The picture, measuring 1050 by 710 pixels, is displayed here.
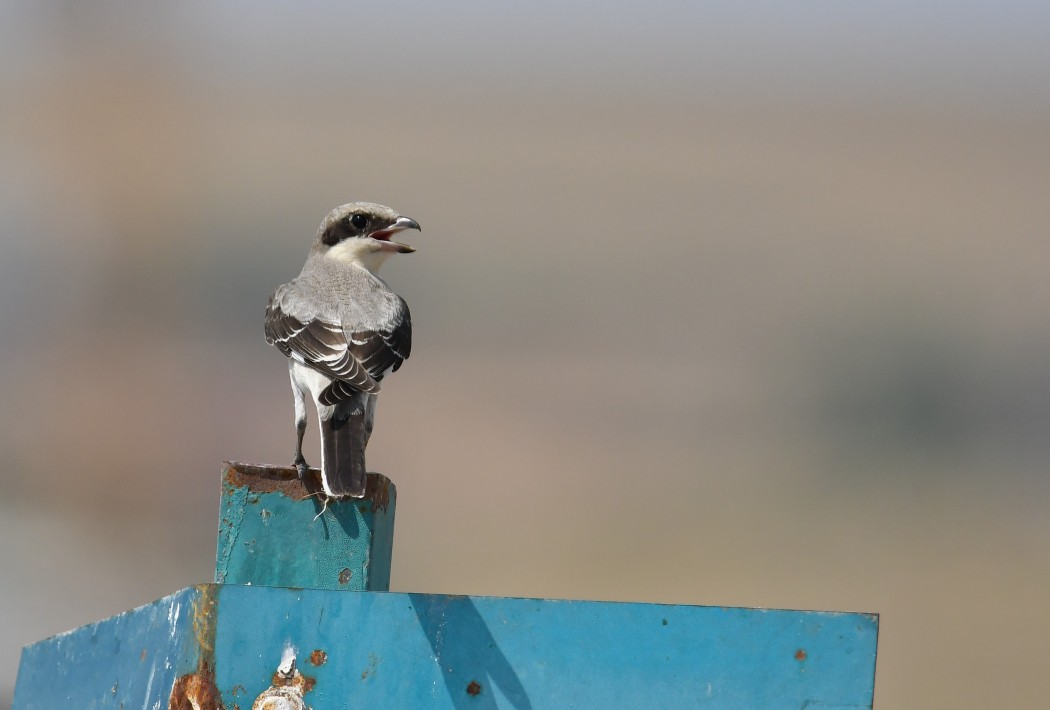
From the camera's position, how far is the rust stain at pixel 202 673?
10.2 ft

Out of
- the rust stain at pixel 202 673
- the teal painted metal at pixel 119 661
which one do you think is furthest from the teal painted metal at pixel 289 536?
the rust stain at pixel 202 673

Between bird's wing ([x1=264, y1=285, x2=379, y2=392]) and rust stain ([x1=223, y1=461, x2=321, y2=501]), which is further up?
bird's wing ([x1=264, y1=285, x2=379, y2=392])

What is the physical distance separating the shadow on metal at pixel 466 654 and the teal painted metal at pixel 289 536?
0.66 meters

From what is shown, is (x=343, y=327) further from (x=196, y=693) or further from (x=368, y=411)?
(x=196, y=693)

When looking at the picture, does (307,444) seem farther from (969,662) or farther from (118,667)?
(118,667)

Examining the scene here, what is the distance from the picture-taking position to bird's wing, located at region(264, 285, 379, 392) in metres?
5.44

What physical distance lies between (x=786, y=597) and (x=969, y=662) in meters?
2.87

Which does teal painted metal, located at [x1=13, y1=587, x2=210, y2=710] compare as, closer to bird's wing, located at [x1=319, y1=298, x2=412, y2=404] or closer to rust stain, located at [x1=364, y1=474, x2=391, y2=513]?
rust stain, located at [x1=364, y1=474, x2=391, y2=513]

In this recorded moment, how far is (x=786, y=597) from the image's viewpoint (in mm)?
22969

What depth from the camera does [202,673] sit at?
314cm

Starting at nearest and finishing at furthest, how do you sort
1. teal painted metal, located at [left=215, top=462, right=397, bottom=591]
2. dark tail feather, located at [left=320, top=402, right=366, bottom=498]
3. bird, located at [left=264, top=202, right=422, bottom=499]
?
1. teal painted metal, located at [left=215, top=462, right=397, bottom=591]
2. dark tail feather, located at [left=320, top=402, right=366, bottom=498]
3. bird, located at [left=264, top=202, right=422, bottom=499]

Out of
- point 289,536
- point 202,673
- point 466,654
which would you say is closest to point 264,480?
point 289,536

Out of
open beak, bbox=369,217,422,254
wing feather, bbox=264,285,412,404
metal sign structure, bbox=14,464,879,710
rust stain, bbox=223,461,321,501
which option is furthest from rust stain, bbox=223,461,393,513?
open beak, bbox=369,217,422,254

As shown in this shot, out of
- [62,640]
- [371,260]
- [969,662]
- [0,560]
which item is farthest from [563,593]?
[62,640]
